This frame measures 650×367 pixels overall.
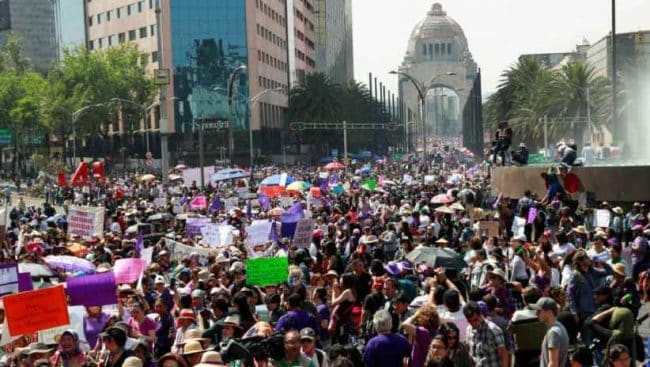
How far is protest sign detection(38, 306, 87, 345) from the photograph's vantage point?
10561 mm

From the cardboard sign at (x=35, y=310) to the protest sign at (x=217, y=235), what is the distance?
9.39 m

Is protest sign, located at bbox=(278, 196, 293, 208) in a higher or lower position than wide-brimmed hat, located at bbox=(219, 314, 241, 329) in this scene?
lower

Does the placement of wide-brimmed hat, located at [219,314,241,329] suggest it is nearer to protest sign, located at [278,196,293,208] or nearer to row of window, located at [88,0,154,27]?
protest sign, located at [278,196,293,208]

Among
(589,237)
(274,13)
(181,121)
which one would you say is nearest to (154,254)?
(589,237)

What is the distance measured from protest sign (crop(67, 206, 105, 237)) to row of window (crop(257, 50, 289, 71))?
264ft

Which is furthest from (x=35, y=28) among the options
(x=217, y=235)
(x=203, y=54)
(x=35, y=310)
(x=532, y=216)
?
(x=35, y=310)

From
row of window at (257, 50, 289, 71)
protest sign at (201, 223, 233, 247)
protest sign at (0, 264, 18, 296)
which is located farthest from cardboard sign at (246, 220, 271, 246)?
row of window at (257, 50, 289, 71)

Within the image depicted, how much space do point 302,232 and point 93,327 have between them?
25.6ft

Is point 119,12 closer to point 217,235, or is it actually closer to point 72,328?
point 217,235

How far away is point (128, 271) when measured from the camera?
14508 mm

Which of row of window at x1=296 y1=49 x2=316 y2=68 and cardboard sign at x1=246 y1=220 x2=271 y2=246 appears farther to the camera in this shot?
row of window at x1=296 y1=49 x2=316 y2=68

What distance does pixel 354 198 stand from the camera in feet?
109

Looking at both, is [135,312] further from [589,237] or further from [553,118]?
[553,118]

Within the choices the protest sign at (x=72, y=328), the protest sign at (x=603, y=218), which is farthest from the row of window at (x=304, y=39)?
the protest sign at (x=72, y=328)
